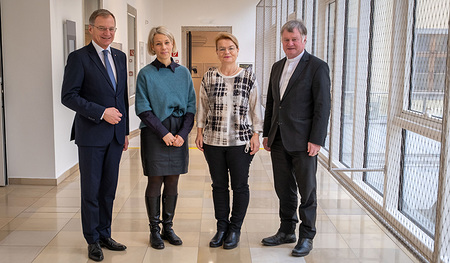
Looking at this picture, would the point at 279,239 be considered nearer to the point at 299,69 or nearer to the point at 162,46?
the point at 299,69

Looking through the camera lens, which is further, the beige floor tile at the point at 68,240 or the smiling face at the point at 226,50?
the beige floor tile at the point at 68,240

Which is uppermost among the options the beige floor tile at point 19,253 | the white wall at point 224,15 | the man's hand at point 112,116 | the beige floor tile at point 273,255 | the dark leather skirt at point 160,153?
the white wall at point 224,15

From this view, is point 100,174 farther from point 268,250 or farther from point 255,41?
point 255,41

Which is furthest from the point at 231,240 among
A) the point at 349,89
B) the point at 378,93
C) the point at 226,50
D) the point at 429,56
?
the point at 349,89

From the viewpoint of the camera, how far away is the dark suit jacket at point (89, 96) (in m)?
3.42

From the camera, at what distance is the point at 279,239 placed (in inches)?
154

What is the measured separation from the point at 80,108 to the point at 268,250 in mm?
1700

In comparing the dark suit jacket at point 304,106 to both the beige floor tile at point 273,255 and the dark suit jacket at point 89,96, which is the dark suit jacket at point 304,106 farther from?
the dark suit jacket at point 89,96

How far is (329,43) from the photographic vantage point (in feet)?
19.7

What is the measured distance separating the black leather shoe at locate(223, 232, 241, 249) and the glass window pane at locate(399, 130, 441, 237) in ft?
4.37

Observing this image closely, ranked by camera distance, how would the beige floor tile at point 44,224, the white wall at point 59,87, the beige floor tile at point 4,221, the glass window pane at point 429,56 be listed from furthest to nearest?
the white wall at point 59,87, the beige floor tile at point 4,221, the beige floor tile at point 44,224, the glass window pane at point 429,56

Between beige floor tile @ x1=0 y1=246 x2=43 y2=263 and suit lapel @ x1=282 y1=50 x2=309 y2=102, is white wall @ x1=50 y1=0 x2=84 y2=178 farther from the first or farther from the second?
suit lapel @ x1=282 y1=50 x2=309 y2=102

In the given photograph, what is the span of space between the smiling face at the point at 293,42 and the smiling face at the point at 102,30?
1187 mm

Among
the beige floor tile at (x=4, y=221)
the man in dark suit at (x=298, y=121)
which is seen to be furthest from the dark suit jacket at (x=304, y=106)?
the beige floor tile at (x=4, y=221)
